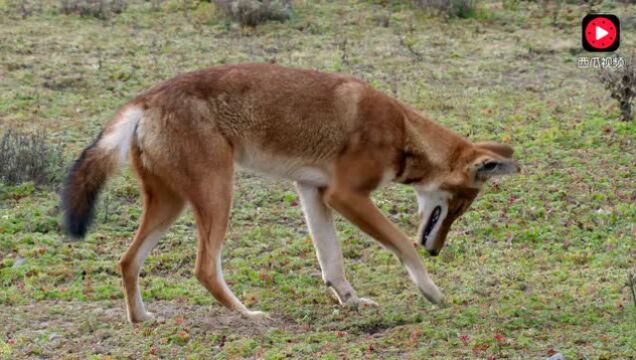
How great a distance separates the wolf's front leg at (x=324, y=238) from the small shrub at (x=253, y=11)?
7694mm

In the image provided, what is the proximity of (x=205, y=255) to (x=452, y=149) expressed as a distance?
185 cm

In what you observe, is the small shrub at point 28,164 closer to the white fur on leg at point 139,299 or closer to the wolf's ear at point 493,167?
the white fur on leg at point 139,299

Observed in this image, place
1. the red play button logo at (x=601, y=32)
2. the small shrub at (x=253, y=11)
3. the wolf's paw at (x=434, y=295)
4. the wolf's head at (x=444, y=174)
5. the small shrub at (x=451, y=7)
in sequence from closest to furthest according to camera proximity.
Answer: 1. the wolf's paw at (x=434, y=295)
2. the wolf's head at (x=444, y=174)
3. the red play button logo at (x=601, y=32)
4. the small shrub at (x=253, y=11)
5. the small shrub at (x=451, y=7)

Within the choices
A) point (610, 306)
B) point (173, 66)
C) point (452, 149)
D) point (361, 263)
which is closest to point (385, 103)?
point (452, 149)

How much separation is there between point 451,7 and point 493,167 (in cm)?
871

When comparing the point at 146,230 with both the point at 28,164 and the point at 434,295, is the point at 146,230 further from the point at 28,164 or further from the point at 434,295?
the point at 28,164

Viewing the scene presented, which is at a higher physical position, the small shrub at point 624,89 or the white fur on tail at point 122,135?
the white fur on tail at point 122,135

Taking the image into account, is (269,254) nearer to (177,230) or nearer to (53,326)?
(177,230)

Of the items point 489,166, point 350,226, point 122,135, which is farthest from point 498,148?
point 122,135

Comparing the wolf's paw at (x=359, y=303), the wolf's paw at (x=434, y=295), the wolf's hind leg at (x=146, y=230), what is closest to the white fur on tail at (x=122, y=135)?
the wolf's hind leg at (x=146, y=230)

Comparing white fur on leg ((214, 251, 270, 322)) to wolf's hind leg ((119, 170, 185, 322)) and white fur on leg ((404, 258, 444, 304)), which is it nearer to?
wolf's hind leg ((119, 170, 185, 322))

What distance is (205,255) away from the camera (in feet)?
25.2

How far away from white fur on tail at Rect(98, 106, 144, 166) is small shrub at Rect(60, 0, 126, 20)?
28.5 feet

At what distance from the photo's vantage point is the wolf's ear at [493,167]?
8086 millimetres
